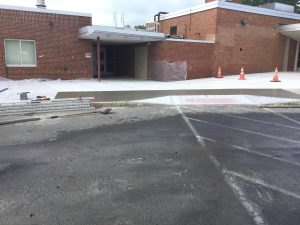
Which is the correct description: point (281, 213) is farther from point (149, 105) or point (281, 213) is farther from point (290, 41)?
point (290, 41)

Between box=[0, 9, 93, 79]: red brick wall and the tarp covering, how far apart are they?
4.63m

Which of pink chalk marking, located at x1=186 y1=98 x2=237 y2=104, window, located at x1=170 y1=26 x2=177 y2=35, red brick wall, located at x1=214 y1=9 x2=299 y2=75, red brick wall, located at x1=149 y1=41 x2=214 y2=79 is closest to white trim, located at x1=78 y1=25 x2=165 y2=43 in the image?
red brick wall, located at x1=149 y1=41 x2=214 y2=79

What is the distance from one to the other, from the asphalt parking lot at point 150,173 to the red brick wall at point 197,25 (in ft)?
54.3

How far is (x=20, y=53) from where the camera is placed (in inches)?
756

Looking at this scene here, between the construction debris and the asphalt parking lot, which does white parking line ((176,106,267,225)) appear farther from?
the construction debris

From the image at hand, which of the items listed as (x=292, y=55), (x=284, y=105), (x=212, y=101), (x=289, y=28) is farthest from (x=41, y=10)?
(x=292, y=55)

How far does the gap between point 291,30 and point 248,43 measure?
421 cm

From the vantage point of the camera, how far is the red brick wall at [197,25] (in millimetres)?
23064

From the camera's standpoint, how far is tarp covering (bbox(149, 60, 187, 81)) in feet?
67.2

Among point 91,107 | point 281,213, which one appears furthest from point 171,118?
point 281,213

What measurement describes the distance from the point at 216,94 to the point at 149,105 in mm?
3791

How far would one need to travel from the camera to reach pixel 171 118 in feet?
29.3

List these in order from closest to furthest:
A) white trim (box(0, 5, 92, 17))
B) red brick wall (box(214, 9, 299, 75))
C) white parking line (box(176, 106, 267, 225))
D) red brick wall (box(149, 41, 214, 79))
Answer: white parking line (box(176, 106, 267, 225)), white trim (box(0, 5, 92, 17)), red brick wall (box(149, 41, 214, 79)), red brick wall (box(214, 9, 299, 75))

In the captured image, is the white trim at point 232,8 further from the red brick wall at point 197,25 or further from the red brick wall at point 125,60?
the red brick wall at point 125,60
